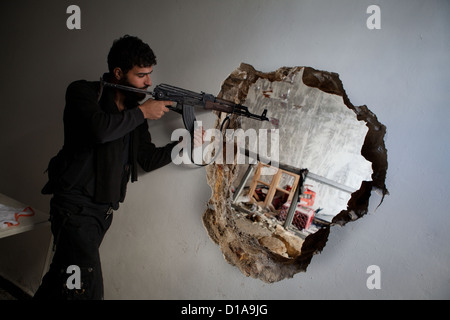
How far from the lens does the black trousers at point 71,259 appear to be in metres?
1.24

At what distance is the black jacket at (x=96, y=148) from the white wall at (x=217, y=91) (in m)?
0.21

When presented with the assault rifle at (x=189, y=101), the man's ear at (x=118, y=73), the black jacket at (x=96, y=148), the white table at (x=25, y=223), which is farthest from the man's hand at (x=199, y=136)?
the white table at (x=25, y=223)

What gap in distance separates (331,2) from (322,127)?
3.49m

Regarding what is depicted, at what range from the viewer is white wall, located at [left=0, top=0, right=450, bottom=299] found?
95 centimetres

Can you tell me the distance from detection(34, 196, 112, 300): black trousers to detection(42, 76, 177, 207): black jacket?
0.11m

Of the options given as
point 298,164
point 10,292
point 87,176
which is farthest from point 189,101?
point 298,164

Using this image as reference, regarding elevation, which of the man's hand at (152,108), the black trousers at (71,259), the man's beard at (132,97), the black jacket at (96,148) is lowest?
the black trousers at (71,259)

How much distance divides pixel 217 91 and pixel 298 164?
11.8 feet

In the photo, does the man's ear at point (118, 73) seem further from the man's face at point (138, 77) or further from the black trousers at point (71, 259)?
the black trousers at point (71, 259)

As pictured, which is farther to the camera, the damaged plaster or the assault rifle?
the assault rifle

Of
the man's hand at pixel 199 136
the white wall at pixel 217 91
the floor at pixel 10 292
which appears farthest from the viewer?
the floor at pixel 10 292

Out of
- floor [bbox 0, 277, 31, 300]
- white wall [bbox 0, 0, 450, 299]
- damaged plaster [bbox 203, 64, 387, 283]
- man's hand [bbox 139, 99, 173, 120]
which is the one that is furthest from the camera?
floor [bbox 0, 277, 31, 300]

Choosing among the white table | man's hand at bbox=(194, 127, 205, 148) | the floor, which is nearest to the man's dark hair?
man's hand at bbox=(194, 127, 205, 148)

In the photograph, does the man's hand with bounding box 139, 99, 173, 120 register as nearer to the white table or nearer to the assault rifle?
the assault rifle
